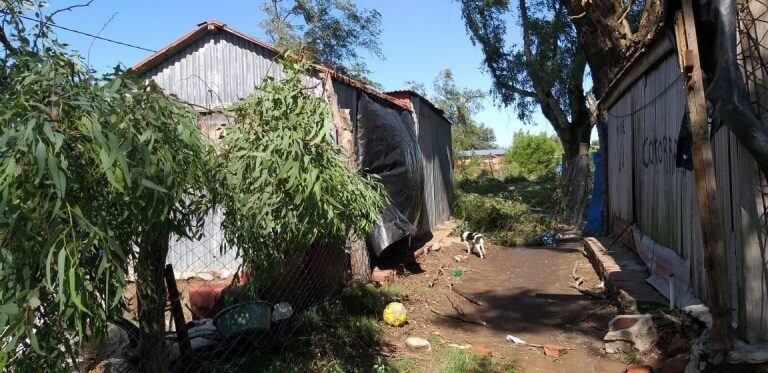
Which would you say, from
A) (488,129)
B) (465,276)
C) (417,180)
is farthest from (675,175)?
(488,129)

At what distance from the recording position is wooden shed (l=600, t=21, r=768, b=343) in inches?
162

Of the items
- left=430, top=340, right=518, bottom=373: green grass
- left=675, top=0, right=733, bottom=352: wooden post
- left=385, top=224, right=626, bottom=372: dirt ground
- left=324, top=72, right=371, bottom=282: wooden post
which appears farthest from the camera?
left=324, top=72, right=371, bottom=282: wooden post

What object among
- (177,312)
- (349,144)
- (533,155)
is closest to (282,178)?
(177,312)

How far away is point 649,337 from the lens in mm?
5156

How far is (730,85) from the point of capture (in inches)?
145

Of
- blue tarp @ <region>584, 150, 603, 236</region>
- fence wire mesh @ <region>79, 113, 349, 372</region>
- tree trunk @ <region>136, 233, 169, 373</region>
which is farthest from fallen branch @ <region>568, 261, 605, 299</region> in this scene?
tree trunk @ <region>136, 233, 169, 373</region>

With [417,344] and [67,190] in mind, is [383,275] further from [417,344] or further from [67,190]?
[67,190]

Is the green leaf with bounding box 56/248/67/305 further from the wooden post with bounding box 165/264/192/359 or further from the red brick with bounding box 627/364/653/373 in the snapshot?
the red brick with bounding box 627/364/653/373

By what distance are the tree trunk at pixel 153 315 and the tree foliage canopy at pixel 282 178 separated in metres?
0.47

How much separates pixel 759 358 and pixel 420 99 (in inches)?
397

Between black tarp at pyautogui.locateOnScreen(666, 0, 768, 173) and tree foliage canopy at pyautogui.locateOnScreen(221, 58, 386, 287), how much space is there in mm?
2430

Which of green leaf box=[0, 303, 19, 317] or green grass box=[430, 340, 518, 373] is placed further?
green grass box=[430, 340, 518, 373]

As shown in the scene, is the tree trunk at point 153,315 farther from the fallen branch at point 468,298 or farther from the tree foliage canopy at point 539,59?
the tree foliage canopy at point 539,59

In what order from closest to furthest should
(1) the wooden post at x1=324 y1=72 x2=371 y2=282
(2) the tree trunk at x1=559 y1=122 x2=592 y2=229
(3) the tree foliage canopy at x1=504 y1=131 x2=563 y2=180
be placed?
(1) the wooden post at x1=324 y1=72 x2=371 y2=282, (2) the tree trunk at x1=559 y1=122 x2=592 y2=229, (3) the tree foliage canopy at x1=504 y1=131 x2=563 y2=180
